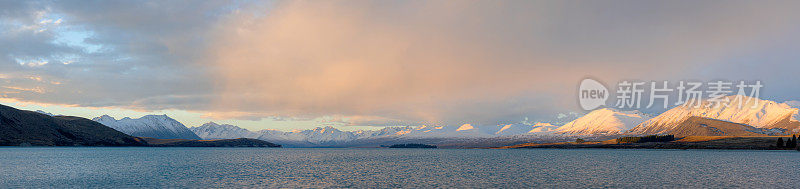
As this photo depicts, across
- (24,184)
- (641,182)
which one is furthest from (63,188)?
(641,182)

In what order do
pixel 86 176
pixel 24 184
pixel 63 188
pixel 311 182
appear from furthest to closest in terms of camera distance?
pixel 86 176
pixel 311 182
pixel 24 184
pixel 63 188

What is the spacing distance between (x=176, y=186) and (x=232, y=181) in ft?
31.1

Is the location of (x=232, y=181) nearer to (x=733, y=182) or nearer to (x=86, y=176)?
(x=86, y=176)

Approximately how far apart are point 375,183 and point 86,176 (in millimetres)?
55412

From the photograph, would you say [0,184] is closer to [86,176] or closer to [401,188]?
[86,176]

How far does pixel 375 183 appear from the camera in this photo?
72938 millimetres

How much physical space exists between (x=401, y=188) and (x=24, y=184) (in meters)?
58.6

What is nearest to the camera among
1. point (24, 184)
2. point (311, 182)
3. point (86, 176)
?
point (24, 184)

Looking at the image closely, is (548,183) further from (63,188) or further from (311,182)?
(63,188)

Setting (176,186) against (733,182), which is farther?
(733,182)

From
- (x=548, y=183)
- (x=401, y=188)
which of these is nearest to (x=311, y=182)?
(x=401, y=188)

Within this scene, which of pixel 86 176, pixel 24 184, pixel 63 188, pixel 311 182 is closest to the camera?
pixel 63 188

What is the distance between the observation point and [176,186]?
68.6m

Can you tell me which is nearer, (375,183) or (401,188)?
(401,188)
